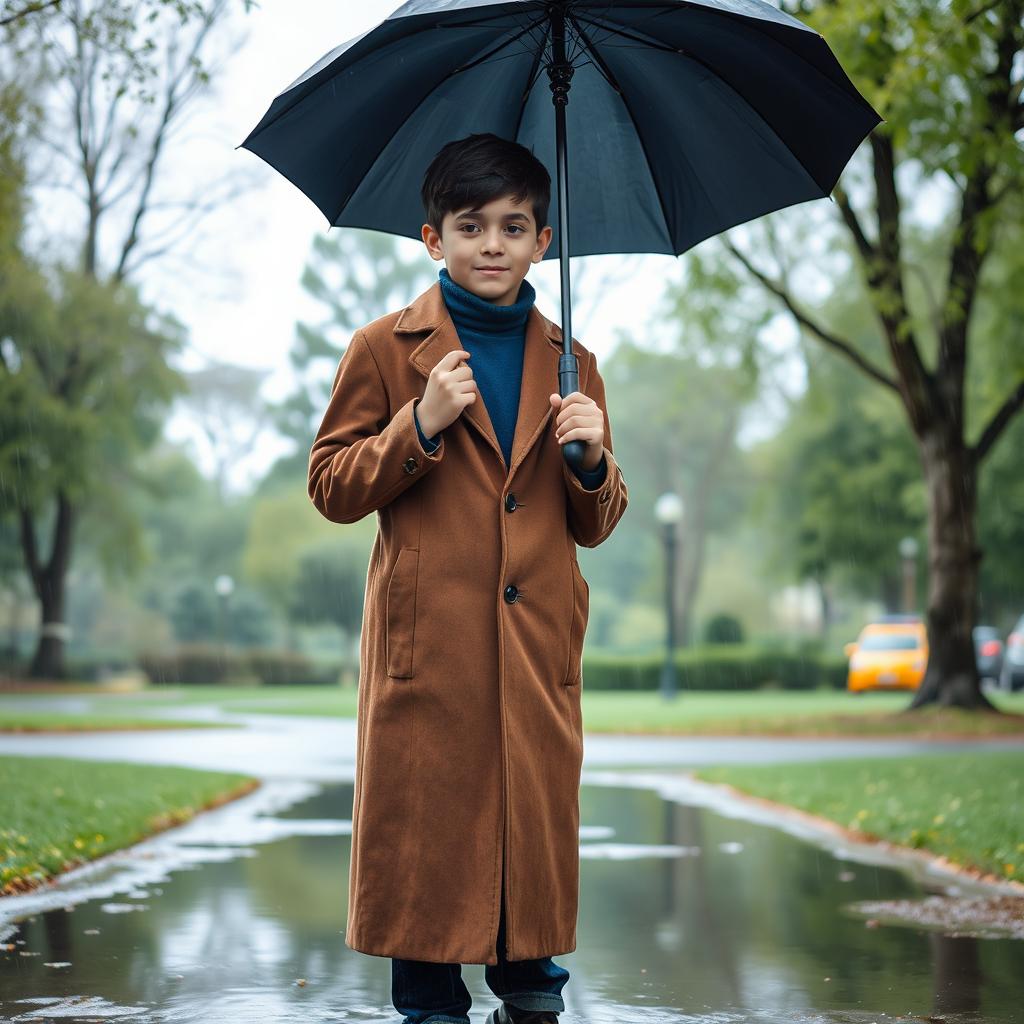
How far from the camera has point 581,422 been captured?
3.53 m

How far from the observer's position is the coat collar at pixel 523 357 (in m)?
3.66

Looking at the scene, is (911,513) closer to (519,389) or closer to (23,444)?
(23,444)

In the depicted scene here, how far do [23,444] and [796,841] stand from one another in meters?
25.2

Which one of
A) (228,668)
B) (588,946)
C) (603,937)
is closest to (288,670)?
(228,668)

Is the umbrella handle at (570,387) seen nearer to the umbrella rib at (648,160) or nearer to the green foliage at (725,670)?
the umbrella rib at (648,160)

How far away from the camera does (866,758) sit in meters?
14.3

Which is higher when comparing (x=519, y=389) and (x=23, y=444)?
(x=23, y=444)

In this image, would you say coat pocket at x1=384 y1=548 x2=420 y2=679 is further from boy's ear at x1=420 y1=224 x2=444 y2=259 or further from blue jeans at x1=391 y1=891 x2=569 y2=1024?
boy's ear at x1=420 y1=224 x2=444 y2=259

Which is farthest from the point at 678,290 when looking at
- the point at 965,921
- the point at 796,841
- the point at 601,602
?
the point at 601,602

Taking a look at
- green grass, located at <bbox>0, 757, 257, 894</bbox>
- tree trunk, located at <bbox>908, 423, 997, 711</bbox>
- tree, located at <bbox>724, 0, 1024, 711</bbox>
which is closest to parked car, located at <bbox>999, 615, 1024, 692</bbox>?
tree, located at <bbox>724, 0, 1024, 711</bbox>

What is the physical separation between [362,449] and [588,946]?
266 cm

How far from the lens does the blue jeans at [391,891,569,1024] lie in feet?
11.8

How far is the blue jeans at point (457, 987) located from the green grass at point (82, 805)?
3.48 metres

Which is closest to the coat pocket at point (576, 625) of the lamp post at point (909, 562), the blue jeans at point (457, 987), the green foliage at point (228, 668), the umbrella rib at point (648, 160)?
the blue jeans at point (457, 987)
